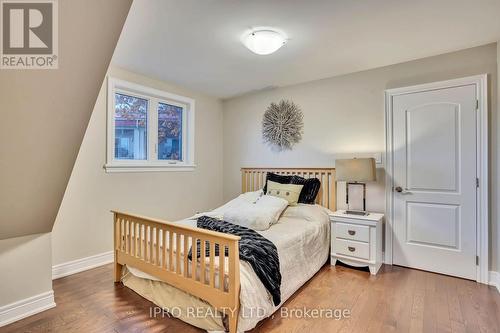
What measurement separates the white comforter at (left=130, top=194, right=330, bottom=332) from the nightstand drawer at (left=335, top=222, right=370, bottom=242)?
0.51ft

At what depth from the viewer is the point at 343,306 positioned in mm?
2100

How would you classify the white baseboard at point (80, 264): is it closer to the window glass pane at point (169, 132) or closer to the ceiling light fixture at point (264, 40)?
the window glass pane at point (169, 132)

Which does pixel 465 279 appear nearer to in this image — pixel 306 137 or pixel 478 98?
pixel 478 98

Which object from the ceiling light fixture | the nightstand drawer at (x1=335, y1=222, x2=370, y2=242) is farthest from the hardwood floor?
the ceiling light fixture

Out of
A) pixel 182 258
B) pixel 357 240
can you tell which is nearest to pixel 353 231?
pixel 357 240

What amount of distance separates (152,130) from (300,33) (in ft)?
7.64

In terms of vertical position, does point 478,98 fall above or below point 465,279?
above

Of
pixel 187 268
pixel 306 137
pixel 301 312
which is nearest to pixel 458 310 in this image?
pixel 301 312

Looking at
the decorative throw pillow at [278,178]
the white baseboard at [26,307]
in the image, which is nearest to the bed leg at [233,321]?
the white baseboard at [26,307]

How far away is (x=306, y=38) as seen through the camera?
2.35 m

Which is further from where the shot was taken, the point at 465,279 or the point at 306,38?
the point at 465,279

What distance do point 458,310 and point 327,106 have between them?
249 centimetres

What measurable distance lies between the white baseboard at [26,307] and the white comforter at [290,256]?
64 cm

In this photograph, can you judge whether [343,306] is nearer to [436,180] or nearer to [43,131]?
[436,180]
